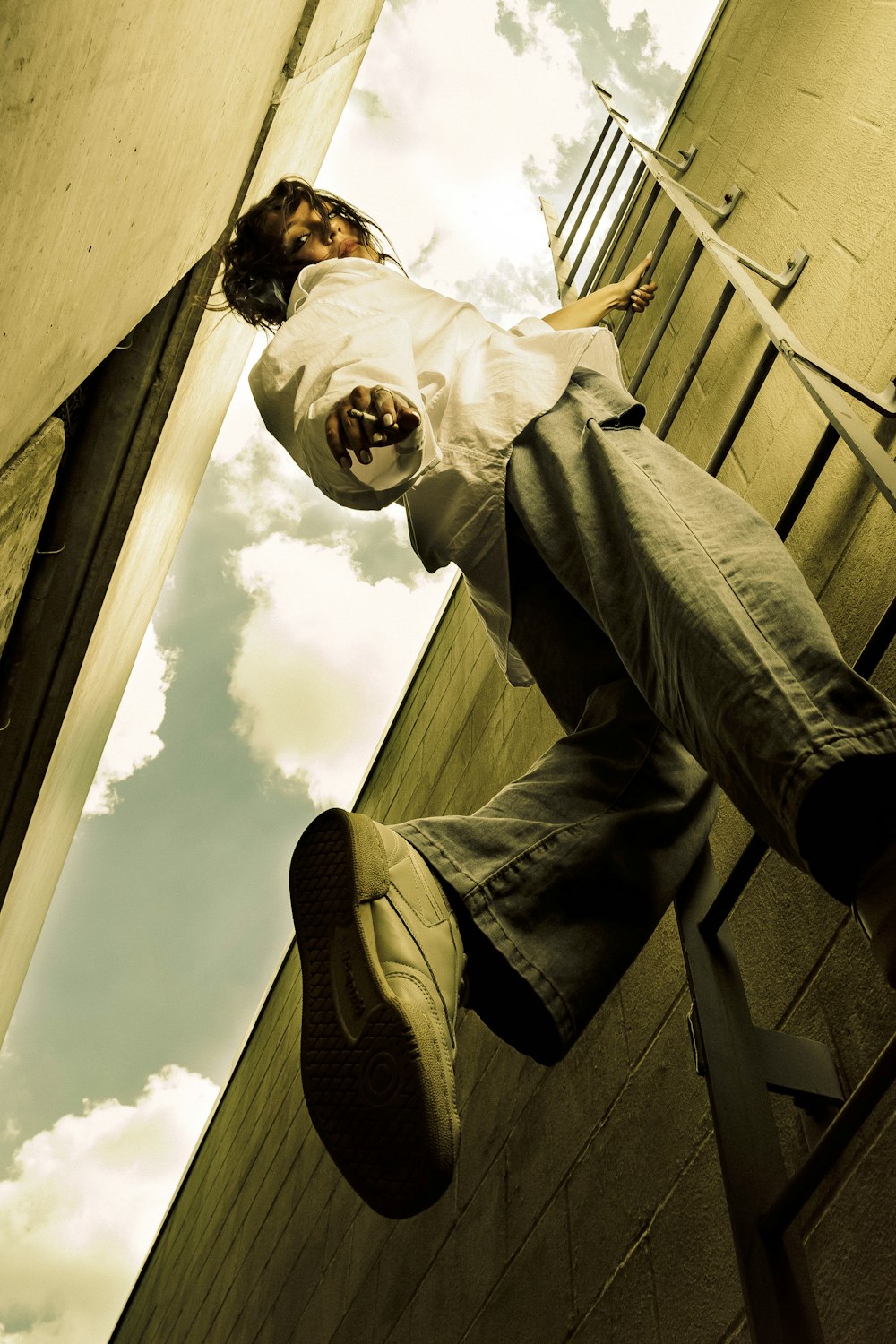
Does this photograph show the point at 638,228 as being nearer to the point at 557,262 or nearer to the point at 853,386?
the point at 557,262

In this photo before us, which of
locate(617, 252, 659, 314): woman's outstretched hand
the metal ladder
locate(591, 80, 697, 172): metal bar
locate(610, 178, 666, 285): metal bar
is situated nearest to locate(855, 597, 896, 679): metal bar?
the metal ladder

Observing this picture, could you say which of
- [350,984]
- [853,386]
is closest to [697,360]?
[853,386]

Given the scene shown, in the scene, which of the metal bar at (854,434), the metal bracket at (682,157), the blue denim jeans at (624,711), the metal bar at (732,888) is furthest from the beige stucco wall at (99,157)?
the metal bracket at (682,157)

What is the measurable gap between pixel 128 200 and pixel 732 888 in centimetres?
115

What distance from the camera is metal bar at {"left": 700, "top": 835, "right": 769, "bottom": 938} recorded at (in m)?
0.97

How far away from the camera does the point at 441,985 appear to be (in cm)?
95

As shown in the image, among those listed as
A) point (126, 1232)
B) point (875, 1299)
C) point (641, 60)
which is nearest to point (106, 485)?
point (875, 1299)

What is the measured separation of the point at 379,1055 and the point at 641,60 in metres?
3.85

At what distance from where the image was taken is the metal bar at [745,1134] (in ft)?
2.43

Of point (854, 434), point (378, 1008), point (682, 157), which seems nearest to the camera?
point (378, 1008)

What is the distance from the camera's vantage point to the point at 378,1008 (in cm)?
86

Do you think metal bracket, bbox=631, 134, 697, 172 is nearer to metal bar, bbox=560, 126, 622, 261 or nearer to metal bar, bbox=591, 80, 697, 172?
metal bar, bbox=591, 80, 697, 172

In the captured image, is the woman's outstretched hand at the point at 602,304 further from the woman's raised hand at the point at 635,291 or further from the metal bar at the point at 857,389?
the metal bar at the point at 857,389

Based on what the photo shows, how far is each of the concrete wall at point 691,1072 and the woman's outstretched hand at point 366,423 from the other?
59cm
